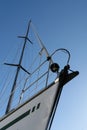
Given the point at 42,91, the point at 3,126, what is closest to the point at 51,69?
the point at 42,91

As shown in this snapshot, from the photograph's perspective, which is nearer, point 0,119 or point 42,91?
point 42,91

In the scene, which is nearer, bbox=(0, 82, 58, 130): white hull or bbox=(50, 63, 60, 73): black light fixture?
bbox=(0, 82, 58, 130): white hull

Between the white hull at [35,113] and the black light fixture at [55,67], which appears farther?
the black light fixture at [55,67]

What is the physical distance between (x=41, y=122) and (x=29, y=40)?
1001 cm

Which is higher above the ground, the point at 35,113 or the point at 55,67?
the point at 55,67

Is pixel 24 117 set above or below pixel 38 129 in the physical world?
above

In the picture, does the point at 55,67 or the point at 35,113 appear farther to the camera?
the point at 55,67

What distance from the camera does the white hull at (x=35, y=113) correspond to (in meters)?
6.85

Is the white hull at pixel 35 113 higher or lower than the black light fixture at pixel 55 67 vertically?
lower

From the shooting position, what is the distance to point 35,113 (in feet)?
23.2

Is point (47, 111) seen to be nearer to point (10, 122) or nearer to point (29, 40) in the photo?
point (10, 122)

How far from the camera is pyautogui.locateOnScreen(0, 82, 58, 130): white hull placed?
685cm

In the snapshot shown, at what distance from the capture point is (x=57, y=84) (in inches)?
273

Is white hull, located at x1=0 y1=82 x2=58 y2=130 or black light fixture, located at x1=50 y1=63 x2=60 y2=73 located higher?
black light fixture, located at x1=50 y1=63 x2=60 y2=73
